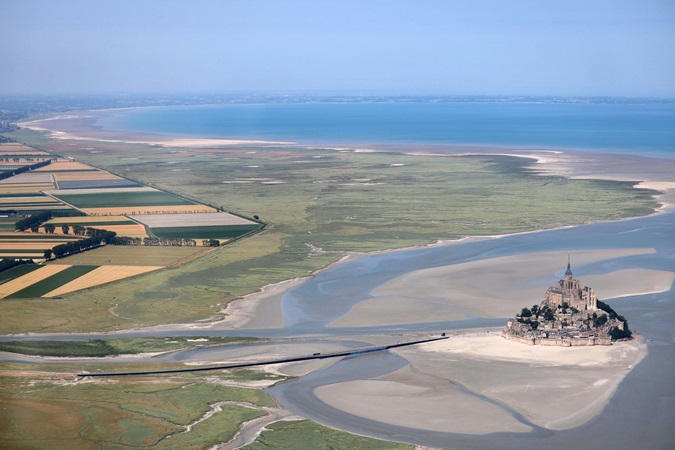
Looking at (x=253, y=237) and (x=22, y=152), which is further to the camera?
(x=22, y=152)

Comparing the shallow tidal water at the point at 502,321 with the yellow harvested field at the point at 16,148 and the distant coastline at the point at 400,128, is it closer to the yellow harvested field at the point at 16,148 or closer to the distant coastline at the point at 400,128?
the distant coastline at the point at 400,128

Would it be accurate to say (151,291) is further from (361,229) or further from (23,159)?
(23,159)

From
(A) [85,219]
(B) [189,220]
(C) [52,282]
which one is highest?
(B) [189,220]

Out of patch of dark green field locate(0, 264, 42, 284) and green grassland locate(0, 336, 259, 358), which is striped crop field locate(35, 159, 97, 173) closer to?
patch of dark green field locate(0, 264, 42, 284)

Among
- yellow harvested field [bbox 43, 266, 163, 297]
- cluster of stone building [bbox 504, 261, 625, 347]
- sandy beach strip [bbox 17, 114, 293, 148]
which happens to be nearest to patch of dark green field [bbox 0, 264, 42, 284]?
yellow harvested field [bbox 43, 266, 163, 297]

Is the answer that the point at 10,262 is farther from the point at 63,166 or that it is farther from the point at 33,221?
the point at 63,166

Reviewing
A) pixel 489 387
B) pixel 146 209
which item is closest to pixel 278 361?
pixel 489 387

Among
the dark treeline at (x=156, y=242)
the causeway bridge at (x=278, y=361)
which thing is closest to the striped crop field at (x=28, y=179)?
the dark treeline at (x=156, y=242)
